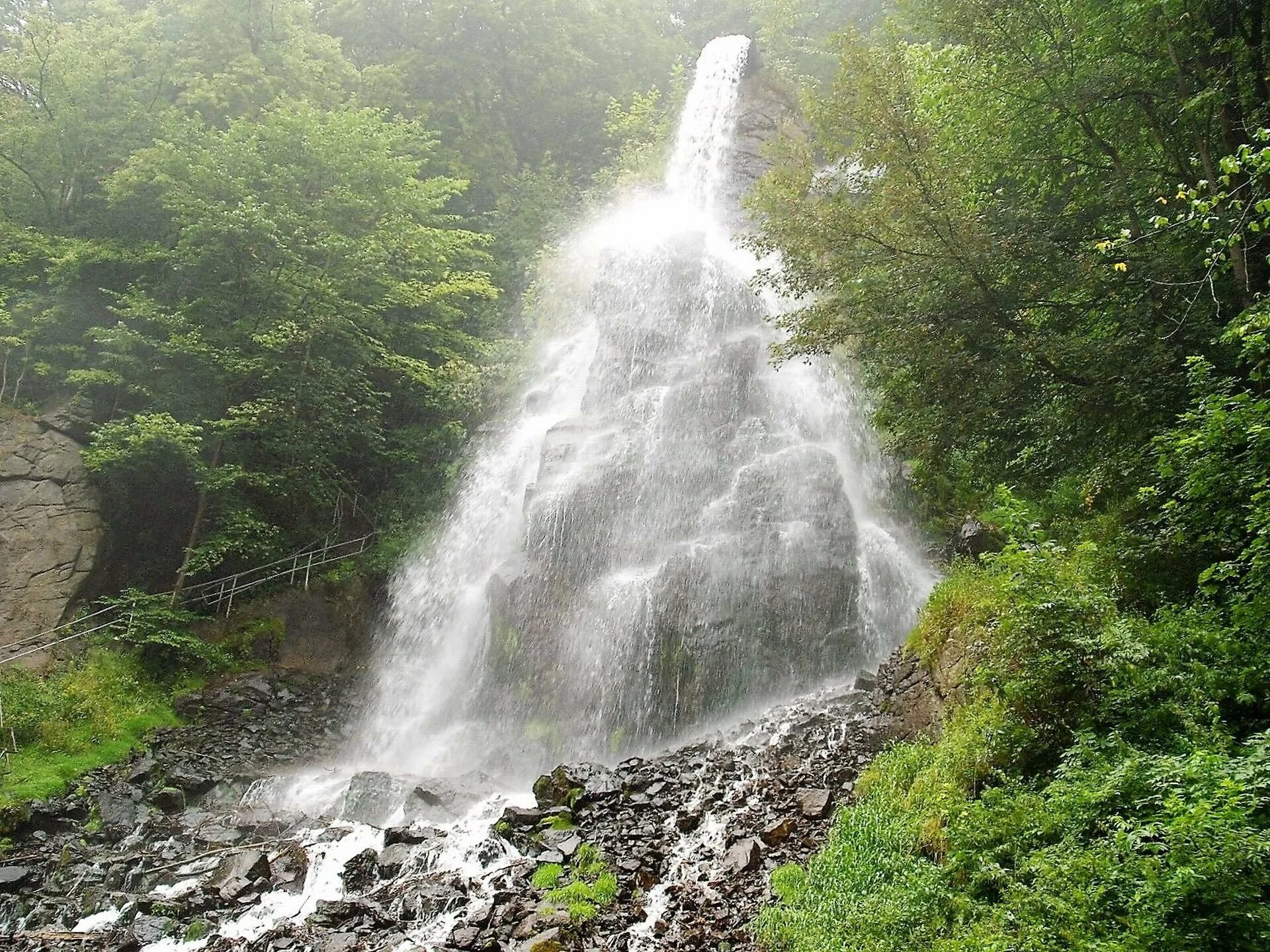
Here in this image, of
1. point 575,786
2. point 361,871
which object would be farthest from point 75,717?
point 575,786

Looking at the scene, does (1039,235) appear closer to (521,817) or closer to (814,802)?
(814,802)

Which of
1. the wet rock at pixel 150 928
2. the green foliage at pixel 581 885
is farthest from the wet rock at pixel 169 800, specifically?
the green foliage at pixel 581 885

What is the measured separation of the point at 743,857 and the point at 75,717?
11902 millimetres

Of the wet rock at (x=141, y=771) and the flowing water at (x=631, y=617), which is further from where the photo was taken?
the wet rock at (x=141, y=771)

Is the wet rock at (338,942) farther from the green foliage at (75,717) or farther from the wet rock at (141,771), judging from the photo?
the wet rock at (141,771)

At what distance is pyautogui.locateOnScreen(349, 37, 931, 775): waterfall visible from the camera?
1298 cm

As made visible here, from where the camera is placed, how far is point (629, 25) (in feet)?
111

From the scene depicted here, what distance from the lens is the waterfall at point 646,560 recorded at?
13.0m

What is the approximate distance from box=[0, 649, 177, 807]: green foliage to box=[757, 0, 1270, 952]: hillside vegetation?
36.9 ft

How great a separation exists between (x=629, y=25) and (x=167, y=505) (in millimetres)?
28954

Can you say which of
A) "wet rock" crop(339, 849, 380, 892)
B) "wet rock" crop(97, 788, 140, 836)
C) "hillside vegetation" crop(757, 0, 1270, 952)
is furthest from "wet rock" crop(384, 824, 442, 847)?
"hillside vegetation" crop(757, 0, 1270, 952)

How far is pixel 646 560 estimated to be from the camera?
50.6 ft

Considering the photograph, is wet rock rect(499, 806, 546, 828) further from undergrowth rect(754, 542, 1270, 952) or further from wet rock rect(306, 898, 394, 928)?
undergrowth rect(754, 542, 1270, 952)

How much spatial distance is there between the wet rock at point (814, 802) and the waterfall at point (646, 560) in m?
4.09
